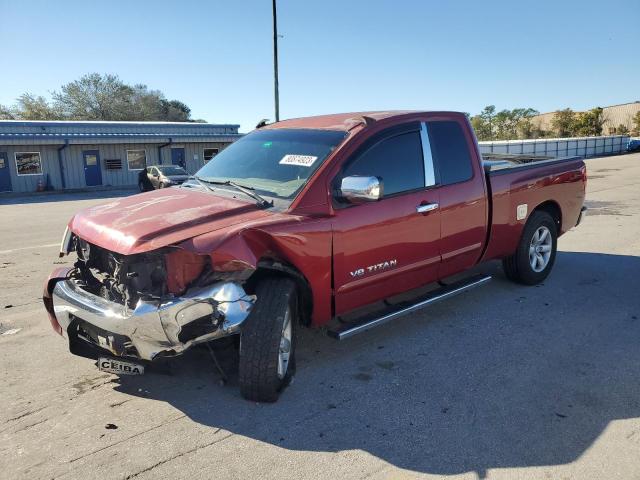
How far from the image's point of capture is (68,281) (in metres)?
3.63

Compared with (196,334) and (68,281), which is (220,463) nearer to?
(196,334)

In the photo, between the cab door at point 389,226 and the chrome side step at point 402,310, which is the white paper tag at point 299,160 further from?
the chrome side step at point 402,310

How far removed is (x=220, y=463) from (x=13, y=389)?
1845 mm

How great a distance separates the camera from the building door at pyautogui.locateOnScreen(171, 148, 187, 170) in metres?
31.8

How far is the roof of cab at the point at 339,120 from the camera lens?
412 centimetres

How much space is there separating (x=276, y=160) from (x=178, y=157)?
2966cm

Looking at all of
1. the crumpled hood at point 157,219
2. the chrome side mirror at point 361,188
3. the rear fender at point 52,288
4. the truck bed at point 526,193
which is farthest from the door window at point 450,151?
the rear fender at point 52,288

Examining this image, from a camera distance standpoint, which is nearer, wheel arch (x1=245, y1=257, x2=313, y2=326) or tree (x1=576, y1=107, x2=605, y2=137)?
wheel arch (x1=245, y1=257, x2=313, y2=326)

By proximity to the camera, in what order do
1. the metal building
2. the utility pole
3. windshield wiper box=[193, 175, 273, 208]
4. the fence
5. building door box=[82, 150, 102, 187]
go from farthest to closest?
the metal building
the fence
building door box=[82, 150, 102, 187]
the utility pole
windshield wiper box=[193, 175, 273, 208]

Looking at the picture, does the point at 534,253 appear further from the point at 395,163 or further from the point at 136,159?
the point at 136,159

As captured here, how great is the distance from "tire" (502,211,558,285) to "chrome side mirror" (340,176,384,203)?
2.68 metres

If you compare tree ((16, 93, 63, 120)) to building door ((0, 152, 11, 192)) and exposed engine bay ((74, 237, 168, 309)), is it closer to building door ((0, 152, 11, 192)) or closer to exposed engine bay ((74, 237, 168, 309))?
building door ((0, 152, 11, 192))

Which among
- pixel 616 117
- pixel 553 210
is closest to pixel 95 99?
pixel 553 210

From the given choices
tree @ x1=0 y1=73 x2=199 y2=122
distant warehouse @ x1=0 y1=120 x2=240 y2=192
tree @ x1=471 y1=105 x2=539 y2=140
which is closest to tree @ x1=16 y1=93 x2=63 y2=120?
tree @ x1=0 y1=73 x2=199 y2=122
